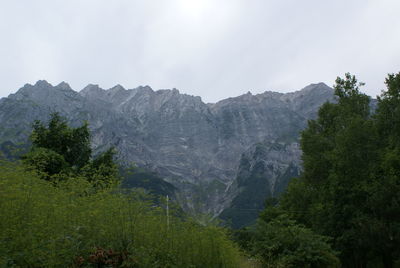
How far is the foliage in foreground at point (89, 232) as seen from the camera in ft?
20.2

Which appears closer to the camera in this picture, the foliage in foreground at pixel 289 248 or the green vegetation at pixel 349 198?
the foliage in foreground at pixel 289 248

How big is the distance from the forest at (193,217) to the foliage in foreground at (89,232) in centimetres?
2

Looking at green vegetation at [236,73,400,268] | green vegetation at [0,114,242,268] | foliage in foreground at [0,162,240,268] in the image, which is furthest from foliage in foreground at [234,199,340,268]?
foliage in foreground at [0,162,240,268]

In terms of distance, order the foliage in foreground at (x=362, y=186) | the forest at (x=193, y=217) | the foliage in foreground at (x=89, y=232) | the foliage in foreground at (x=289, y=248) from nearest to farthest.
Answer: the foliage in foreground at (x=89, y=232) < the forest at (x=193, y=217) < the foliage in foreground at (x=289, y=248) < the foliage in foreground at (x=362, y=186)

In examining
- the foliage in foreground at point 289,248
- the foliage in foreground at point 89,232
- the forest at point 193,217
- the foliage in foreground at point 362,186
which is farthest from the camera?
the foliage in foreground at point 362,186

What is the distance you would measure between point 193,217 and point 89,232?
12.8 ft

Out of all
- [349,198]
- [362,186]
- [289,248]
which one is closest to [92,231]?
[289,248]

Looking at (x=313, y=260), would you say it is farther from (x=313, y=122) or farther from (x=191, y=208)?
(x=313, y=122)

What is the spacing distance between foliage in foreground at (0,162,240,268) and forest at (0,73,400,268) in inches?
0.9

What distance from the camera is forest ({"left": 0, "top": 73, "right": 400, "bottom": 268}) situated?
6.83 meters

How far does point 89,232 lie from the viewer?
7.71m

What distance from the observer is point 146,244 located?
8312mm

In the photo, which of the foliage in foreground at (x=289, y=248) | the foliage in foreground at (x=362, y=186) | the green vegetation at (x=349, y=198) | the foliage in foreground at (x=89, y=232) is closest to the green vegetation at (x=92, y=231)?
the foliage in foreground at (x=89, y=232)

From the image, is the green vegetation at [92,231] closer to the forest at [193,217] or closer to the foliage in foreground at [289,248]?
the forest at [193,217]
